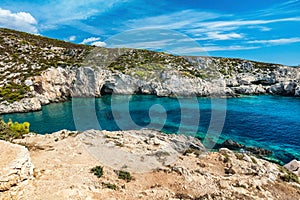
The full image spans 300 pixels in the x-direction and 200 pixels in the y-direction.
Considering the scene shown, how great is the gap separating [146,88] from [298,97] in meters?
40.6

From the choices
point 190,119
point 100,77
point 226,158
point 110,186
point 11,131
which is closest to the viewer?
point 110,186

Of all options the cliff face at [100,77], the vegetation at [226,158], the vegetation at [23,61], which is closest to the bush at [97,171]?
the vegetation at [226,158]

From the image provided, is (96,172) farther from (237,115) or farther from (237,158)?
(237,115)

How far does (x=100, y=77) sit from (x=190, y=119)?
28946 mm

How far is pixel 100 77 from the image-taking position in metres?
54.6

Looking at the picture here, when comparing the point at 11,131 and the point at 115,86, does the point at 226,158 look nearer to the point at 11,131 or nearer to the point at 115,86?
the point at 11,131

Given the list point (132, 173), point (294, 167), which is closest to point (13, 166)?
point (132, 173)

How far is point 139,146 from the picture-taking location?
719 inches

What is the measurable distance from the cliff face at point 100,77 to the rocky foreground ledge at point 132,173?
30.2 meters

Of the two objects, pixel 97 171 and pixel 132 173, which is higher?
pixel 97 171

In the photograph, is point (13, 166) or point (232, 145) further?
point (232, 145)

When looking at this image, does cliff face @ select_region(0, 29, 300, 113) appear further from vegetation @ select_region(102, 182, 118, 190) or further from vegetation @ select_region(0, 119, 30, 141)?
vegetation @ select_region(102, 182, 118, 190)

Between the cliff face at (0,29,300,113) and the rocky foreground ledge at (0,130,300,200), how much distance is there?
30196 millimetres

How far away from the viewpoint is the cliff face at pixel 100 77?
1779 inches
